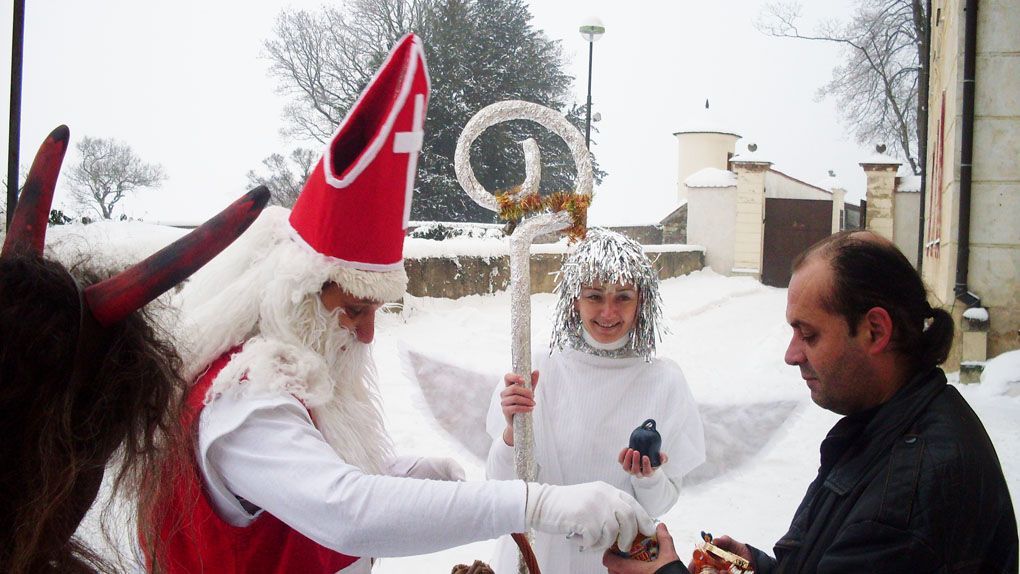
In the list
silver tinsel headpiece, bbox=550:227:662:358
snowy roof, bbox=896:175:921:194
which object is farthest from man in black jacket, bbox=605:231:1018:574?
snowy roof, bbox=896:175:921:194

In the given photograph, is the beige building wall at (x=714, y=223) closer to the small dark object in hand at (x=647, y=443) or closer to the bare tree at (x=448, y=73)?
the bare tree at (x=448, y=73)

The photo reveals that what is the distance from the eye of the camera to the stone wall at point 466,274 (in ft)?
29.9

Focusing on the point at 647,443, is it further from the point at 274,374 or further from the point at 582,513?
the point at 274,374

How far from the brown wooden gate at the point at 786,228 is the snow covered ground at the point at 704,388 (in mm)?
6373

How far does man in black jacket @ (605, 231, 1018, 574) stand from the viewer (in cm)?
125

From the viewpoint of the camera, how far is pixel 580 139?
243 centimetres

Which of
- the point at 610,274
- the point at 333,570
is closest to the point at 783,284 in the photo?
the point at 610,274

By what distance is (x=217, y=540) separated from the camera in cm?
143

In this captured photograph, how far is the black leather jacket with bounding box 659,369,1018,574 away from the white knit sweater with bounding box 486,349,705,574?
1028mm

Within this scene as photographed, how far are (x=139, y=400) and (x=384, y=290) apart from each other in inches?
30.5

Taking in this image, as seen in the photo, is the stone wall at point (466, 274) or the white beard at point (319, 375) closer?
the white beard at point (319, 375)

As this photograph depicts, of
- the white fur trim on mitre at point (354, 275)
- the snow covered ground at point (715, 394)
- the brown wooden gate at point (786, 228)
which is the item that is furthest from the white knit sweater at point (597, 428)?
the brown wooden gate at point (786, 228)

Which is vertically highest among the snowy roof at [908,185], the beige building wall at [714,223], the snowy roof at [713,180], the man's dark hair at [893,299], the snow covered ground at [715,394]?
the snowy roof at [713,180]

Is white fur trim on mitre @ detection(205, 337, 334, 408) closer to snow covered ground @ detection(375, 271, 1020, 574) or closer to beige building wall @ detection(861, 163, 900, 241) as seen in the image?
snow covered ground @ detection(375, 271, 1020, 574)
